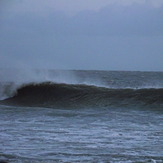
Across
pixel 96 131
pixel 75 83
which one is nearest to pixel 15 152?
pixel 96 131

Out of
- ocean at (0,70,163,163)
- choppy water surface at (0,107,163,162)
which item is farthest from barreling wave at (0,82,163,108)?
choppy water surface at (0,107,163,162)

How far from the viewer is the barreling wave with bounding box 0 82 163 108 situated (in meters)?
22.5

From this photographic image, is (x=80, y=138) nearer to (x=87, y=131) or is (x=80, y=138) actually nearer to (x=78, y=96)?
(x=87, y=131)

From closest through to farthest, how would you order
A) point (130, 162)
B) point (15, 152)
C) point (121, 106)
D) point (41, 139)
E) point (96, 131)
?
point (130, 162) < point (15, 152) < point (41, 139) < point (96, 131) < point (121, 106)

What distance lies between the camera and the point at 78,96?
2525cm

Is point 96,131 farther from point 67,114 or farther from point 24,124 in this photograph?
point 67,114

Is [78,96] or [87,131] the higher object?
[78,96]

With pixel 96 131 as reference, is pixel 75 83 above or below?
above

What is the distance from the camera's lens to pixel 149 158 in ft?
29.5

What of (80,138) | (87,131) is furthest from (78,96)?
(80,138)

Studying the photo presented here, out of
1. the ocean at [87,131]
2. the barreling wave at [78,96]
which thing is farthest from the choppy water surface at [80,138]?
the barreling wave at [78,96]

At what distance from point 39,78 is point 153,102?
1061 centimetres

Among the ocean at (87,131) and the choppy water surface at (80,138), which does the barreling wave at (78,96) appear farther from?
the choppy water surface at (80,138)

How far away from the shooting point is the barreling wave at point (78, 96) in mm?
22469
